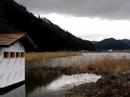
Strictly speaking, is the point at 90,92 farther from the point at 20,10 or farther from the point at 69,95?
the point at 20,10

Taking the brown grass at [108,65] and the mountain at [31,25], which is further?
the mountain at [31,25]

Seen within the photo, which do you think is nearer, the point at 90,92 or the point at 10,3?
the point at 90,92

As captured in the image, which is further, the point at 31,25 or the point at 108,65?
the point at 31,25

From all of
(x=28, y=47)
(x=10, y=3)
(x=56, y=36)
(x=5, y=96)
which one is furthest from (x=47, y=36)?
(x=5, y=96)

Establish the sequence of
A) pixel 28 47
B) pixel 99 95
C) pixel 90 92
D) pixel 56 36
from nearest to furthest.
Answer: pixel 99 95, pixel 90 92, pixel 28 47, pixel 56 36

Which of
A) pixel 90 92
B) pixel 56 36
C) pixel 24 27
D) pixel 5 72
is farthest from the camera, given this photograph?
pixel 56 36

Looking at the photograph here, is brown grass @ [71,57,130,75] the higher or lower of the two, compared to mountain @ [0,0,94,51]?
lower

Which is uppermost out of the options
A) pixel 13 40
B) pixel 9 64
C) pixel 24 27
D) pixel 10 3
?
pixel 10 3

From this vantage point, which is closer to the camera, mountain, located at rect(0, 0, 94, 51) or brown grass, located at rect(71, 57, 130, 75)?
brown grass, located at rect(71, 57, 130, 75)

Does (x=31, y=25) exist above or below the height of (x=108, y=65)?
above

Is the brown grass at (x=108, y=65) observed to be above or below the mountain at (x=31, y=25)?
below

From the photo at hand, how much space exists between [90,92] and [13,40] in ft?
18.8

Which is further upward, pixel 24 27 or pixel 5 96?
pixel 24 27

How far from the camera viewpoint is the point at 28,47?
84.1 ft
